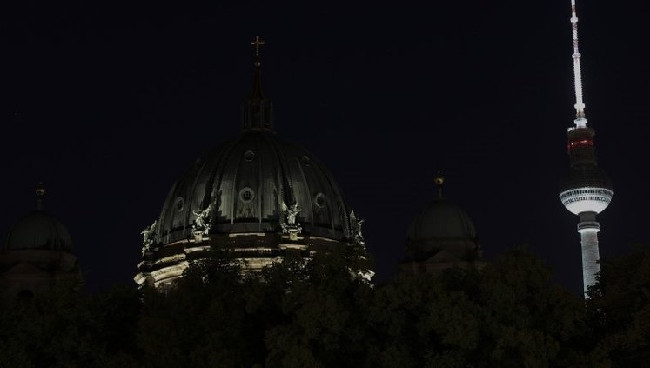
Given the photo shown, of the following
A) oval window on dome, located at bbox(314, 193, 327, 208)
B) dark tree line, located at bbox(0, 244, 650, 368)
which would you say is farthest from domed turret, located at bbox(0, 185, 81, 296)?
dark tree line, located at bbox(0, 244, 650, 368)

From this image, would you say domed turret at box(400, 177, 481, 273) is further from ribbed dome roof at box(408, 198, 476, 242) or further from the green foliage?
the green foliage

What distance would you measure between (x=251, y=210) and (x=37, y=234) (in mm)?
19671

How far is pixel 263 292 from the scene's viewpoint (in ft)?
251

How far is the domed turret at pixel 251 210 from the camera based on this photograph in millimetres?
127312

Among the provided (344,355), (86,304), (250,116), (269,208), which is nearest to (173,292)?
(86,304)

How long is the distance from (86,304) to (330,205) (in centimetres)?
5564

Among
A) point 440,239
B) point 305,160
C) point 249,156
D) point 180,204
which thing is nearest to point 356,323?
point 440,239

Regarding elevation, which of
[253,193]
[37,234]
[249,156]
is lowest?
[37,234]

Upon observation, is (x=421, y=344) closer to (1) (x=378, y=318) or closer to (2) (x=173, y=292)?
(1) (x=378, y=318)

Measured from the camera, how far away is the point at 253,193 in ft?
430

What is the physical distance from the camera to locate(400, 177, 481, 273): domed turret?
419 ft

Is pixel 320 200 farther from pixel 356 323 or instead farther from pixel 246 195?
pixel 356 323

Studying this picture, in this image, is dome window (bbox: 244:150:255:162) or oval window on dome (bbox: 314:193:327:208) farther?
dome window (bbox: 244:150:255:162)

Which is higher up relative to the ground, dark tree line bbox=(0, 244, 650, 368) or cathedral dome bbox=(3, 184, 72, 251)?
cathedral dome bbox=(3, 184, 72, 251)
